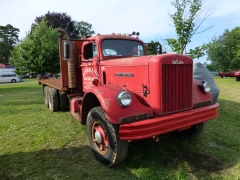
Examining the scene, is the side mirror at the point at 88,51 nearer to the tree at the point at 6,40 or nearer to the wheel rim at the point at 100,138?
the wheel rim at the point at 100,138

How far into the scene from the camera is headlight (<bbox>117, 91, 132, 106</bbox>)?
2.96 metres

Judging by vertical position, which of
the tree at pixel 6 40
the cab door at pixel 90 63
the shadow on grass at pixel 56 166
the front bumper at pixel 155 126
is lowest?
the shadow on grass at pixel 56 166

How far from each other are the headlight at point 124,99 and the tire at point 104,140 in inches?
15.3

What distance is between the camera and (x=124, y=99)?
297 cm

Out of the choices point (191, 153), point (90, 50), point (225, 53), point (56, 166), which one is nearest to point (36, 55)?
point (90, 50)

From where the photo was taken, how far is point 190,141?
167 inches

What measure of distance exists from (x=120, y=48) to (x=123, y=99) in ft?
6.53

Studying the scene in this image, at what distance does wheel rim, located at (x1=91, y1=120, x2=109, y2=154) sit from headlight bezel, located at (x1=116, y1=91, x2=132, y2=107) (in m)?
0.65

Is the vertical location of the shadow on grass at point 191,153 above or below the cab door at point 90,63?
below

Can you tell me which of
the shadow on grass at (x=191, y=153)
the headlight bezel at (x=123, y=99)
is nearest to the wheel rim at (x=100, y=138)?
the shadow on grass at (x=191, y=153)

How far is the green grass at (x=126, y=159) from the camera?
313 centimetres

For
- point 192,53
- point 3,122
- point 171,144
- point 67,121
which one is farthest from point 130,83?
point 192,53

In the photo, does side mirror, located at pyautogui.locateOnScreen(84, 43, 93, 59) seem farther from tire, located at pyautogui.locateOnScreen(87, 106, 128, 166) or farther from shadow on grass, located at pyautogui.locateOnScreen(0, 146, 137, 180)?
shadow on grass, located at pyautogui.locateOnScreen(0, 146, 137, 180)

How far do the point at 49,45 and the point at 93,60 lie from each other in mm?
15248
